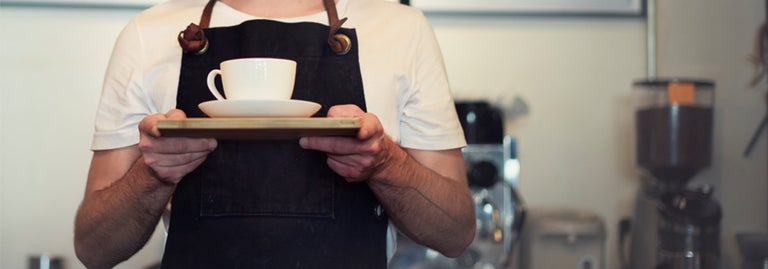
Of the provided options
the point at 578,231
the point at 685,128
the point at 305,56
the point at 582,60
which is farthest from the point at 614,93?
the point at 305,56

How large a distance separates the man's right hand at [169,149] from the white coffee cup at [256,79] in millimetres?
83

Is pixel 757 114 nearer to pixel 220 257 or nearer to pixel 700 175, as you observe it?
pixel 700 175

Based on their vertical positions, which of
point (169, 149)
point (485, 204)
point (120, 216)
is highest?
point (169, 149)

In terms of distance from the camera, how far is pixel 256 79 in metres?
1.02

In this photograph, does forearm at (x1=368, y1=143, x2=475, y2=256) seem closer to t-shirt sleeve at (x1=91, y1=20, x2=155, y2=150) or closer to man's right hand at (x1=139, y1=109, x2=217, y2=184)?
man's right hand at (x1=139, y1=109, x2=217, y2=184)

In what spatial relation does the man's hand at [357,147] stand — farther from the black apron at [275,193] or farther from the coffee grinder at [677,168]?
the coffee grinder at [677,168]

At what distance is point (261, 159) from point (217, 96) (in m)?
0.12

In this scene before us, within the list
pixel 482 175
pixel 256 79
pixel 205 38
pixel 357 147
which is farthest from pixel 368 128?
pixel 482 175

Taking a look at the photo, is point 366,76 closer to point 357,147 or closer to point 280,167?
point 280,167

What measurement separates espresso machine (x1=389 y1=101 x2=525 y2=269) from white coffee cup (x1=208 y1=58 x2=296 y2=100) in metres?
1.21

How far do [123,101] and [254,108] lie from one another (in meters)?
0.34

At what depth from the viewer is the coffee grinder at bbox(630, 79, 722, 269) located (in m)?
2.22

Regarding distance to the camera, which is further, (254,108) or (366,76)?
(366,76)

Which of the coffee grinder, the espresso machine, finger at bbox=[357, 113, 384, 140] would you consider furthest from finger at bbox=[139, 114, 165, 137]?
the coffee grinder
